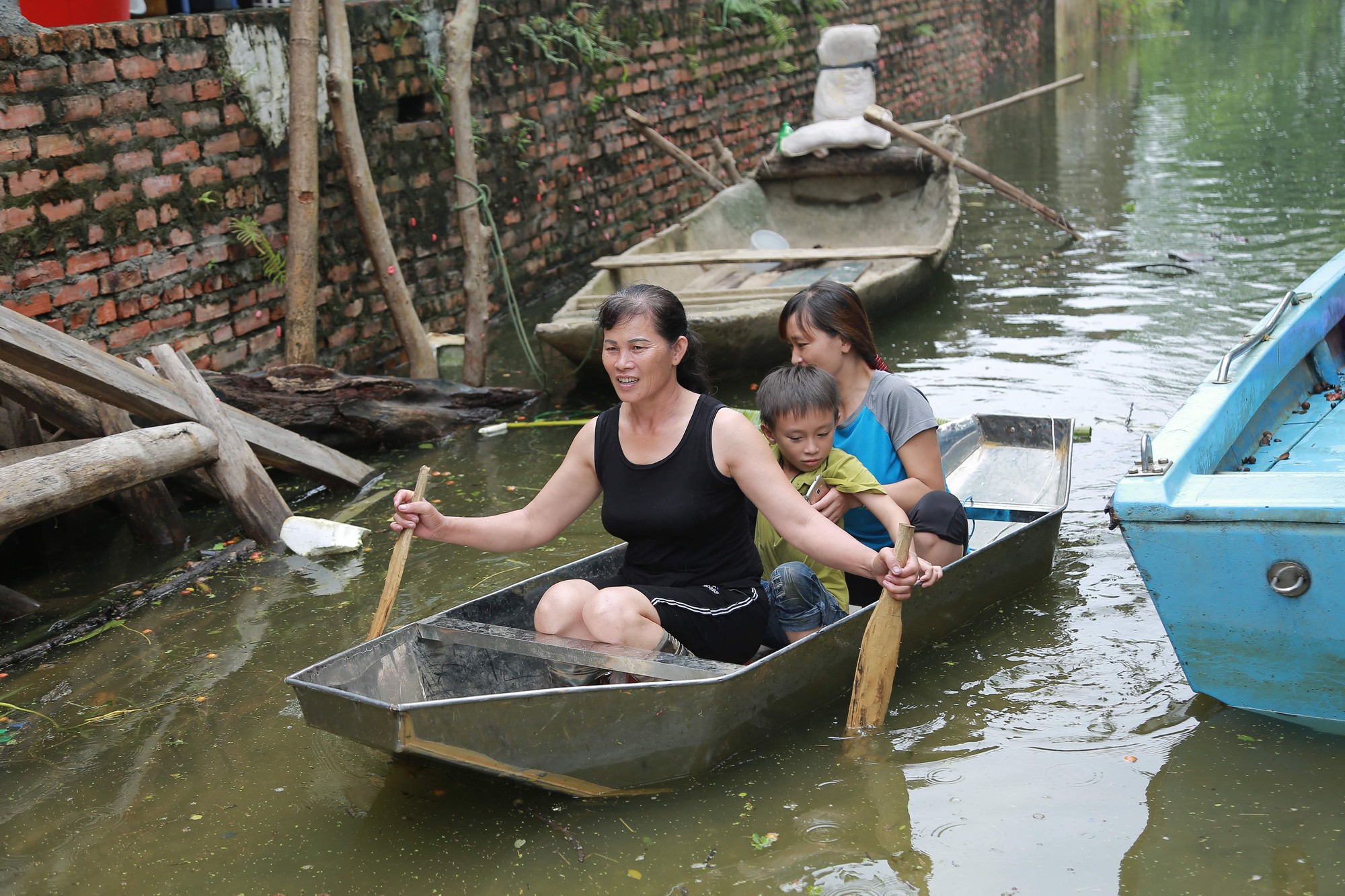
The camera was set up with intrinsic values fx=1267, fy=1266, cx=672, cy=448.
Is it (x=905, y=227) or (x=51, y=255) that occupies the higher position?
(x=51, y=255)

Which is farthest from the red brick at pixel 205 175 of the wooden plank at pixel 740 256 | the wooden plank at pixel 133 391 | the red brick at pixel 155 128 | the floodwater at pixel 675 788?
the wooden plank at pixel 740 256

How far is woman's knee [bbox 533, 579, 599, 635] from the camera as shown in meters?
3.56

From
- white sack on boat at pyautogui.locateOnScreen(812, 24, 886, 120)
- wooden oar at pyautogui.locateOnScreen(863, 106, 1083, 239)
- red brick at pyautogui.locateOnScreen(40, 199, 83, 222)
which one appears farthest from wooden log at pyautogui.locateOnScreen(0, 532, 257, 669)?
white sack on boat at pyautogui.locateOnScreen(812, 24, 886, 120)

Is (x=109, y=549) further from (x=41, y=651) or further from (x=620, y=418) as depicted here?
(x=620, y=418)

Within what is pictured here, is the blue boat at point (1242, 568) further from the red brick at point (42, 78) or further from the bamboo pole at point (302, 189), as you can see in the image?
the red brick at point (42, 78)

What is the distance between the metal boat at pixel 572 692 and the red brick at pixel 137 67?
376 cm

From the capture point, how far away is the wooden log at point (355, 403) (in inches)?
246

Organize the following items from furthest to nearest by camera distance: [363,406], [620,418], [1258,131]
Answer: [1258,131], [363,406], [620,418]

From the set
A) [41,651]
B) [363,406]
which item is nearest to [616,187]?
[363,406]

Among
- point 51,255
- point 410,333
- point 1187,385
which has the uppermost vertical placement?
Result: point 51,255

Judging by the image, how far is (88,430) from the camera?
545cm

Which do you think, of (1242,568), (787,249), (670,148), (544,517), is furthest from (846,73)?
(1242,568)

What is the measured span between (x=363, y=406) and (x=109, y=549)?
1467 millimetres

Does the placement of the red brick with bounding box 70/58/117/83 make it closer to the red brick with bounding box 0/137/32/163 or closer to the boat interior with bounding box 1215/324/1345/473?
the red brick with bounding box 0/137/32/163
